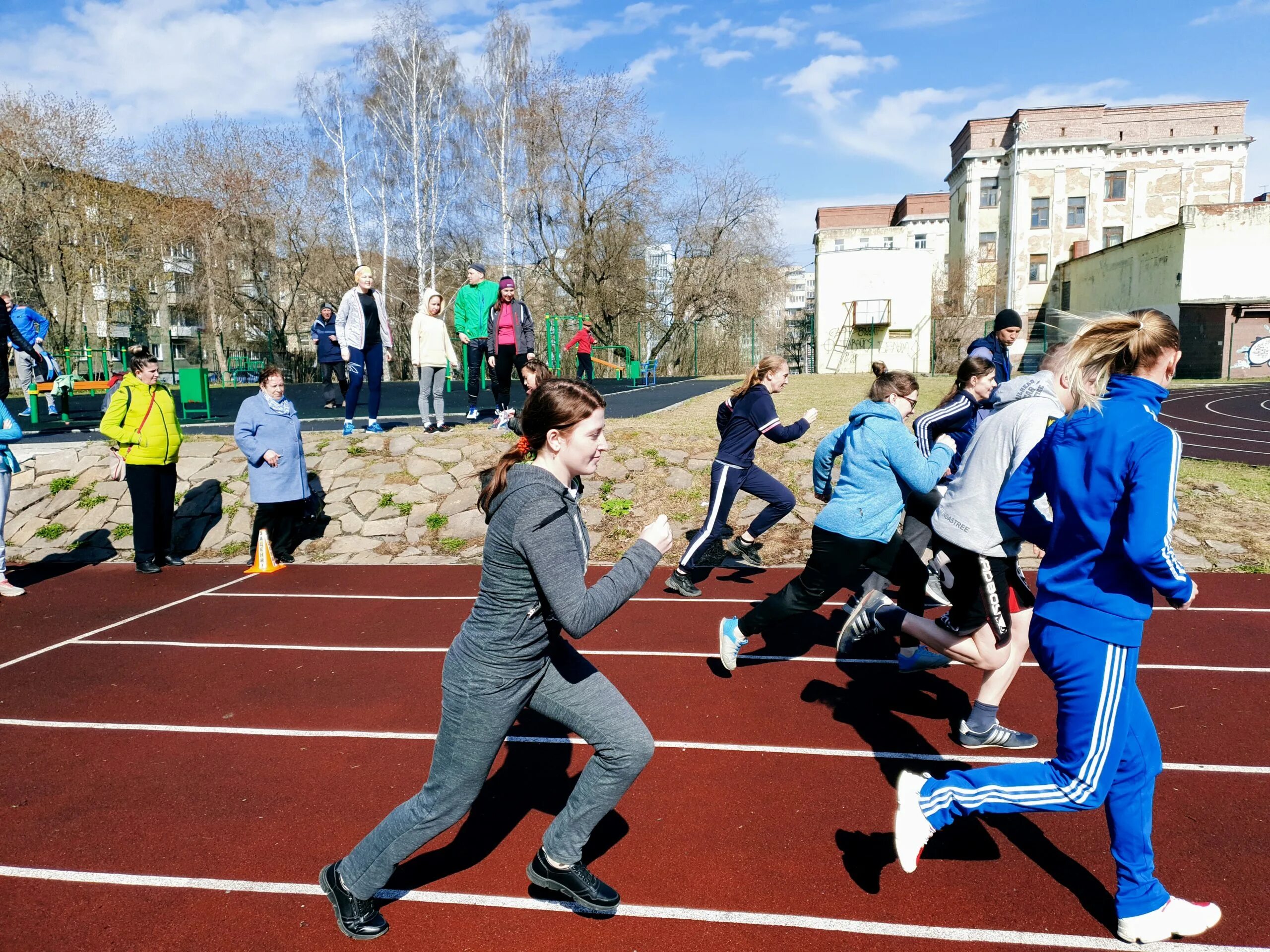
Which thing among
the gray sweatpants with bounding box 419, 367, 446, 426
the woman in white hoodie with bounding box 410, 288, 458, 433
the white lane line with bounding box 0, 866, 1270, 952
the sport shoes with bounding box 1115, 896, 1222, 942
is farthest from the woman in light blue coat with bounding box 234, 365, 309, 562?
the sport shoes with bounding box 1115, 896, 1222, 942

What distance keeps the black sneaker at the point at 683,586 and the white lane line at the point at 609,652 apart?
1.53 m

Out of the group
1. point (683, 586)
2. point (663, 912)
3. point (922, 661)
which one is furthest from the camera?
point (683, 586)

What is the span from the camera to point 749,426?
6977mm

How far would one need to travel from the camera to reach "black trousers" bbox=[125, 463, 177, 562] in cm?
860

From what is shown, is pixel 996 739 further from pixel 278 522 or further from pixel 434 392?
pixel 434 392

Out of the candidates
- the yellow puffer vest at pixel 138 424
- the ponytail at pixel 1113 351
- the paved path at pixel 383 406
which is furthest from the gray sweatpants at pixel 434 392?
the ponytail at pixel 1113 351

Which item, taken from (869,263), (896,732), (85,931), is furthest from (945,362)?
(85,931)

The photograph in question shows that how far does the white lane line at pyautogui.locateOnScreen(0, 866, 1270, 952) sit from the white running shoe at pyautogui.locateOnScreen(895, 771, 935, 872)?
0.28 metres

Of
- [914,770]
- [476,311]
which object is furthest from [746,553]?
[476,311]

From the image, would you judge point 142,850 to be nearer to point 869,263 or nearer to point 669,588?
point 669,588

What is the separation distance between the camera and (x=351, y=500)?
423 inches

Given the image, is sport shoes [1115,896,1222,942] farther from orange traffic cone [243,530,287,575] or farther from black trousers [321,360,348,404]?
black trousers [321,360,348,404]

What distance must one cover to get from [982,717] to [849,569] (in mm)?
1064

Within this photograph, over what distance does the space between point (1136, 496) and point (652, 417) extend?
41.6 ft
